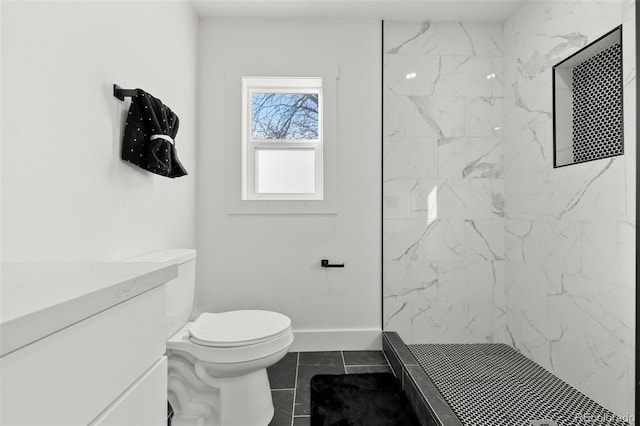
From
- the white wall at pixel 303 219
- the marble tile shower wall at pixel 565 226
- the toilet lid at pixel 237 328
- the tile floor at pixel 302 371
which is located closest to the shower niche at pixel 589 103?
the marble tile shower wall at pixel 565 226

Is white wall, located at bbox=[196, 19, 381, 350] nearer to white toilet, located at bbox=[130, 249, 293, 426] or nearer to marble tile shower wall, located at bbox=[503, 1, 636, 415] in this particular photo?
white toilet, located at bbox=[130, 249, 293, 426]

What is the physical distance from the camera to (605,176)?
4.97 ft

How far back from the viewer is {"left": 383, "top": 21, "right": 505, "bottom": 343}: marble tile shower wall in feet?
7.47

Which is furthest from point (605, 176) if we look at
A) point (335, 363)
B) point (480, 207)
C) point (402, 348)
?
point (335, 363)

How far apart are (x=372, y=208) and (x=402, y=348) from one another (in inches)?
36.7

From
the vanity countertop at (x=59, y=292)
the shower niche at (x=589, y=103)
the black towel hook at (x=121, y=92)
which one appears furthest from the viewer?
the shower niche at (x=589, y=103)

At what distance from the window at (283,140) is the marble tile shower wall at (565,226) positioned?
1.35 metres

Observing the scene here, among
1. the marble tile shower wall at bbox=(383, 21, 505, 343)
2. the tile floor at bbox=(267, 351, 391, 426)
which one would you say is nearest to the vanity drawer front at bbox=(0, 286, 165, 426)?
the tile floor at bbox=(267, 351, 391, 426)

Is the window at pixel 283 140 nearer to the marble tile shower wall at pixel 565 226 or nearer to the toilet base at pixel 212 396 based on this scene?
the toilet base at pixel 212 396

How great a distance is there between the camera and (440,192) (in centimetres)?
229

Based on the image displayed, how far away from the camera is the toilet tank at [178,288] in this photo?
1438mm

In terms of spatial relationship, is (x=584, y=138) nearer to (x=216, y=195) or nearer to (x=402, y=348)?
(x=402, y=348)

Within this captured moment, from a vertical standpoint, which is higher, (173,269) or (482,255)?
(173,269)

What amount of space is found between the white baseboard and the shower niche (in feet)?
5.21
